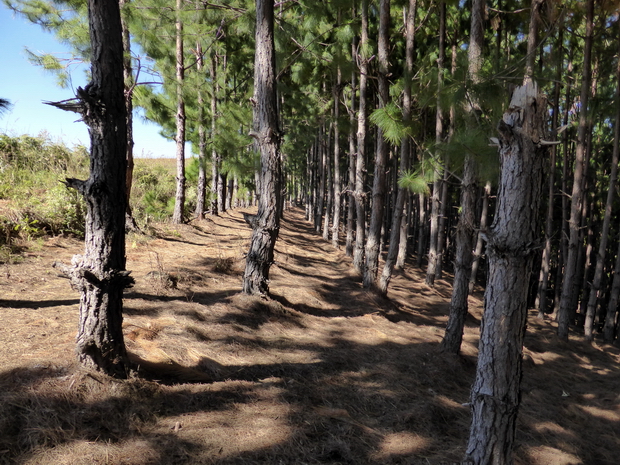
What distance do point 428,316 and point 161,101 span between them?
8.65 m

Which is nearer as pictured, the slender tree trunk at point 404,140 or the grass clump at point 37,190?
the grass clump at point 37,190

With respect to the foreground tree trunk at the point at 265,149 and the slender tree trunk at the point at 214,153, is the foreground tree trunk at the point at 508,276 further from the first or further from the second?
the slender tree trunk at the point at 214,153

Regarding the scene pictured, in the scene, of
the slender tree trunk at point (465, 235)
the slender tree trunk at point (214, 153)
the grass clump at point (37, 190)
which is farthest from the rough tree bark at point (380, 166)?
the grass clump at point (37, 190)

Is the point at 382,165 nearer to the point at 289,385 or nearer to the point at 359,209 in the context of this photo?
the point at 359,209

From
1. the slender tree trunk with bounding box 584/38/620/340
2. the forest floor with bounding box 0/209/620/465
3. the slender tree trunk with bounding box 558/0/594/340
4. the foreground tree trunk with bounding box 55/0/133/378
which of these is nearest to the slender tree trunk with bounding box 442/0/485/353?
the forest floor with bounding box 0/209/620/465

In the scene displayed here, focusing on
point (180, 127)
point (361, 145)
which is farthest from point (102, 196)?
point (180, 127)

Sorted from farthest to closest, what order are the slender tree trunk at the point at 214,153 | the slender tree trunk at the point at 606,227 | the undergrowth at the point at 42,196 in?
the slender tree trunk at the point at 214,153
the slender tree trunk at the point at 606,227
the undergrowth at the point at 42,196

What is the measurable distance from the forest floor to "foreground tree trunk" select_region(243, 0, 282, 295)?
531 millimetres

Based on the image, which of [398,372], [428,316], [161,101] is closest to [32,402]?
[398,372]

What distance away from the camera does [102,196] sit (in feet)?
10.7

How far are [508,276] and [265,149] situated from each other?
14.6 ft

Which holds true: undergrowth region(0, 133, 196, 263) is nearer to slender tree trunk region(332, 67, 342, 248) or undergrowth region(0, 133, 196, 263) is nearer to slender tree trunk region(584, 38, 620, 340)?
slender tree trunk region(332, 67, 342, 248)

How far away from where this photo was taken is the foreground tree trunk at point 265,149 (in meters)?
6.30

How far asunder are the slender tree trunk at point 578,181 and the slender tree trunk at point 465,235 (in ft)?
11.3
